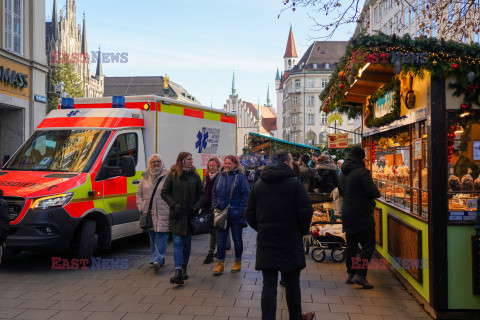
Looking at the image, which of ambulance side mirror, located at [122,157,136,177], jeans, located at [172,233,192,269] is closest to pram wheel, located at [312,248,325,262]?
jeans, located at [172,233,192,269]

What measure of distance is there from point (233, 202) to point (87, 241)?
93.6 inches

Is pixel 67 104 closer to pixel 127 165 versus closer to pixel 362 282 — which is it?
pixel 127 165

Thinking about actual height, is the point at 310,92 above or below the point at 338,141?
above

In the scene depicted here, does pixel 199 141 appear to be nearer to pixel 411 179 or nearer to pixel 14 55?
pixel 411 179

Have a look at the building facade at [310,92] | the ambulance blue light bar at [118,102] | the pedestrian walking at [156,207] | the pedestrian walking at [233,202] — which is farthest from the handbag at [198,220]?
the building facade at [310,92]

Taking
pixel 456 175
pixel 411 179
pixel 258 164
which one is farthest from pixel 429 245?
pixel 258 164

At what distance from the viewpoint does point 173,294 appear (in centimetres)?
604

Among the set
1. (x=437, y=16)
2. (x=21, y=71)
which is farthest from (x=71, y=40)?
(x=437, y=16)

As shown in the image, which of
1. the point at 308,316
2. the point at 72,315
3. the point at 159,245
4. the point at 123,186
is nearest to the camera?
the point at 308,316

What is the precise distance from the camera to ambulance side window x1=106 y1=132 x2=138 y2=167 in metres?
8.35

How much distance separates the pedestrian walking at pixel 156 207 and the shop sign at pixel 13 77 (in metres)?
10.6

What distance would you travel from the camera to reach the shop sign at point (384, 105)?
287 inches

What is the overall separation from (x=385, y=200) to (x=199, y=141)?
4.65 meters

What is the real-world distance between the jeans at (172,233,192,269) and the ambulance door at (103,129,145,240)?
1940 millimetres
